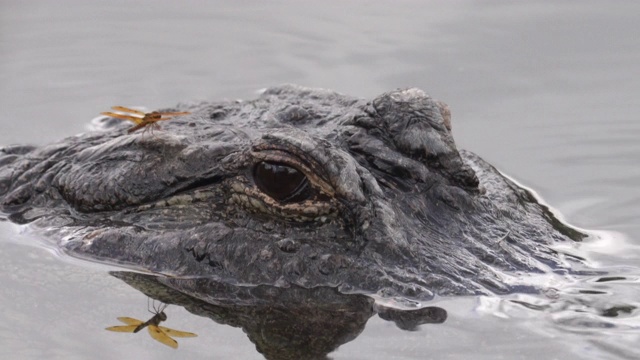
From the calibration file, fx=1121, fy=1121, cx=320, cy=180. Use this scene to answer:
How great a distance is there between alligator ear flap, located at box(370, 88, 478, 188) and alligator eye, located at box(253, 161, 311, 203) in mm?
761

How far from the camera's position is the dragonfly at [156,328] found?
17.9 feet

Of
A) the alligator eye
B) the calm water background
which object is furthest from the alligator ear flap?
the calm water background

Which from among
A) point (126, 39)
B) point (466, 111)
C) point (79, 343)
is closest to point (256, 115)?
point (79, 343)

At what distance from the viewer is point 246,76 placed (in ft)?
35.2

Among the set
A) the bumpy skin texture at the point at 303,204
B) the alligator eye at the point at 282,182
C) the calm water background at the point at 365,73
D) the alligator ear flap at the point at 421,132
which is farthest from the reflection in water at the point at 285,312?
the alligator ear flap at the point at 421,132

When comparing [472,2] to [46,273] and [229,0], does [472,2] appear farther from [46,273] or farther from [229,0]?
[46,273]

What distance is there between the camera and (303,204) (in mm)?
5914

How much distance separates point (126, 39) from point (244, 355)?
6.74 meters

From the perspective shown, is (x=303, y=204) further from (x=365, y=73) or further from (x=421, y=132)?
(x=365, y=73)

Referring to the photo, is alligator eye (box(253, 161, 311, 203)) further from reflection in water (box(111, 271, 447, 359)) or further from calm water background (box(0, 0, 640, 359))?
calm water background (box(0, 0, 640, 359))

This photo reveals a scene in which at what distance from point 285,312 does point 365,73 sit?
539 cm

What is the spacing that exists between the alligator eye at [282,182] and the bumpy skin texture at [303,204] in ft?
0.09

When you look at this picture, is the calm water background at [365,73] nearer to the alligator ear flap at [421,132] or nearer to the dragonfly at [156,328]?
the dragonfly at [156,328]

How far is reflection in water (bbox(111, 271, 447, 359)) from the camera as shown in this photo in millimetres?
5324
